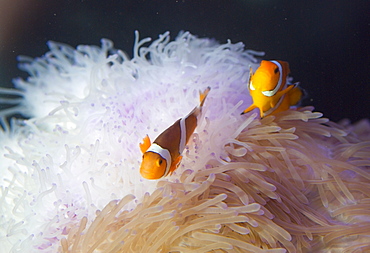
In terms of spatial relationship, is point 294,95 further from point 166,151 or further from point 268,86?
point 166,151

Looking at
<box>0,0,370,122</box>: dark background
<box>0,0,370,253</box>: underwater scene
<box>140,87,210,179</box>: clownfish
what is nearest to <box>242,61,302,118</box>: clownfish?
<box>0,0,370,253</box>: underwater scene

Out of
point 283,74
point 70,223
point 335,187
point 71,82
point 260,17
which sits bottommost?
point 335,187

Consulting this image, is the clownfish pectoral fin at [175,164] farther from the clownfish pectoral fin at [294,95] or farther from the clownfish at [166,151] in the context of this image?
the clownfish pectoral fin at [294,95]

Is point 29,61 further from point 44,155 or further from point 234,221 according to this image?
point 234,221

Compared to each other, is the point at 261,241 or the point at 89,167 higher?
the point at 89,167

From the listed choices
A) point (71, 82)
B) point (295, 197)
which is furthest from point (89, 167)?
point (71, 82)

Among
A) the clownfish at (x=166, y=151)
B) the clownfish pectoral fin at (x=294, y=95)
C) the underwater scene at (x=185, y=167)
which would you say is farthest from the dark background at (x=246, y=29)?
the clownfish at (x=166, y=151)
